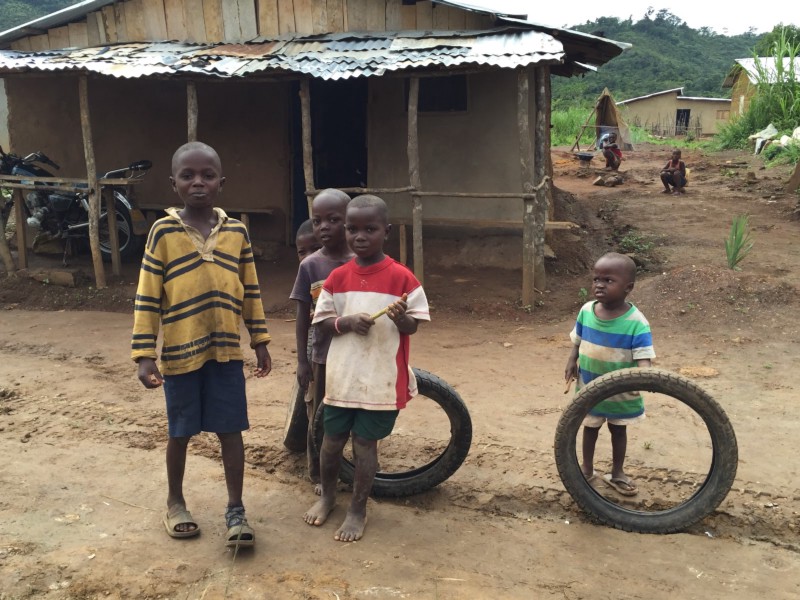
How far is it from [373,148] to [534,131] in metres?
2.12

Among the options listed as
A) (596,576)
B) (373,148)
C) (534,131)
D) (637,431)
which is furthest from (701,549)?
(373,148)

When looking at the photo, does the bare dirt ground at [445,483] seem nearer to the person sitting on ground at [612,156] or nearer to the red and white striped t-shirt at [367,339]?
the red and white striped t-shirt at [367,339]

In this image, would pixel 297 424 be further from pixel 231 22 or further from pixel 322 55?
pixel 231 22

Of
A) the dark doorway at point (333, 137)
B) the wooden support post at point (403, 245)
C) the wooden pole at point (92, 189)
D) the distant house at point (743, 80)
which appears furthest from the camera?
the distant house at point (743, 80)

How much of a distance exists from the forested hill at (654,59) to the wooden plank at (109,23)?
2214 centimetres

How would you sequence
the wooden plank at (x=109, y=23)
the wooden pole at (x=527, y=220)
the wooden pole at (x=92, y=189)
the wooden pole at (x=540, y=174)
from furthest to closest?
the wooden plank at (x=109, y=23) → the wooden pole at (x=92, y=189) → the wooden pole at (x=540, y=174) → the wooden pole at (x=527, y=220)

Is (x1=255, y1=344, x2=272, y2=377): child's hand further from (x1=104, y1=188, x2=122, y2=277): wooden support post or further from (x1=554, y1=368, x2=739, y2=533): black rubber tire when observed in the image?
(x1=104, y1=188, x2=122, y2=277): wooden support post

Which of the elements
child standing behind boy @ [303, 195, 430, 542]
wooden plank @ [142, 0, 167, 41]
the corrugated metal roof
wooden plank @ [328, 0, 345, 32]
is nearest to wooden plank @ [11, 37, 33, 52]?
the corrugated metal roof

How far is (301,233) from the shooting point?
3.33 m

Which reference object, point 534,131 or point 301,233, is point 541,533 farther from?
point 534,131

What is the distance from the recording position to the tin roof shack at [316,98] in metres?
6.90

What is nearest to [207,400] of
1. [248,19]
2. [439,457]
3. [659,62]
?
[439,457]

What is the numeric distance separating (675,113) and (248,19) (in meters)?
31.2

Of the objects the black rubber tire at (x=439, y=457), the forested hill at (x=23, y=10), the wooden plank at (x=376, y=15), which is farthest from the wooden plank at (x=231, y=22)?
the forested hill at (x=23, y=10)
